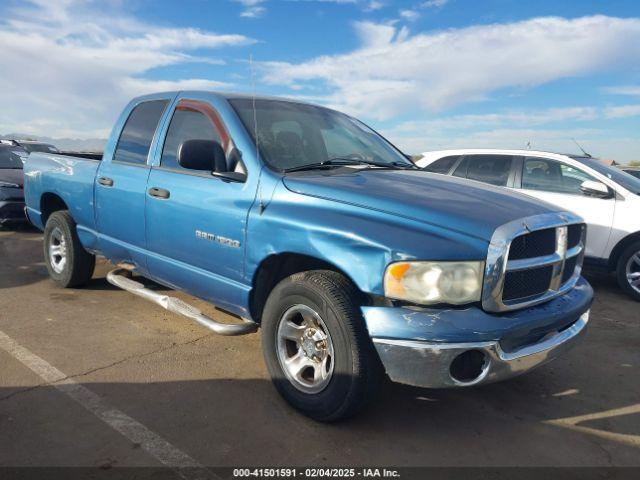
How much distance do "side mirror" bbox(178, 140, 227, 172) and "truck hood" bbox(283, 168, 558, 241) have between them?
481 mm

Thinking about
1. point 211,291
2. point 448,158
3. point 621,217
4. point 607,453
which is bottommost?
point 607,453

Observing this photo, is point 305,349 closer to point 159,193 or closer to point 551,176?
point 159,193

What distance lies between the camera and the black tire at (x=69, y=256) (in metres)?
5.22

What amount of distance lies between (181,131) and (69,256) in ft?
6.98

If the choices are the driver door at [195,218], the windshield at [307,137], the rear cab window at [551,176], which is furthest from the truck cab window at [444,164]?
the driver door at [195,218]

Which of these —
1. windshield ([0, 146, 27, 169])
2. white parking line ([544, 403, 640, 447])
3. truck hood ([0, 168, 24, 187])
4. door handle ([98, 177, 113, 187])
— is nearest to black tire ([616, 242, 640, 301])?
white parking line ([544, 403, 640, 447])

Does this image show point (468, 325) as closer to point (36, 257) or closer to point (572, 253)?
point (572, 253)

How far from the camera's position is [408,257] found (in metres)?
2.59

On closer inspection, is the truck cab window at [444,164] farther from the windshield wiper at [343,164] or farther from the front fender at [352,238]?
the front fender at [352,238]

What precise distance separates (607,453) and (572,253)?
115cm

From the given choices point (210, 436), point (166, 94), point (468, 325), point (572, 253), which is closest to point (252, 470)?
point (210, 436)

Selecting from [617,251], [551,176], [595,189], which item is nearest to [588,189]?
[595,189]

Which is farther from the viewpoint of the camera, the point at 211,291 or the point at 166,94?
the point at 166,94

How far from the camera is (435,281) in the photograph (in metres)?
2.59
